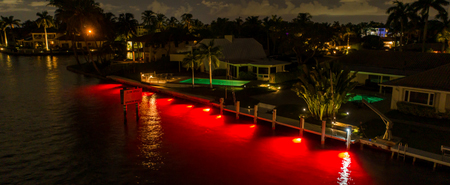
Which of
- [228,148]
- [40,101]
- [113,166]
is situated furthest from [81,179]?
[40,101]

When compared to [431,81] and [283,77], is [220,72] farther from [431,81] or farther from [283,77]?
[431,81]

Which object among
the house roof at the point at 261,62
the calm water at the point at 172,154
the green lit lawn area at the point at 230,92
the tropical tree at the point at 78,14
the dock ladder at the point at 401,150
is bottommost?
the calm water at the point at 172,154

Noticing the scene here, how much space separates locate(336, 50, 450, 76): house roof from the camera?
32.7m

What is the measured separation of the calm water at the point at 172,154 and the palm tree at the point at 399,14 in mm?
51135

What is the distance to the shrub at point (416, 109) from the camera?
878 inches

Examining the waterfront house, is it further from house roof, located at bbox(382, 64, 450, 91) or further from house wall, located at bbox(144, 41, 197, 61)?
house roof, located at bbox(382, 64, 450, 91)

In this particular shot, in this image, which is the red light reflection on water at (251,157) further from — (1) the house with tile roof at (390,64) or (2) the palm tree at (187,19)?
(2) the palm tree at (187,19)

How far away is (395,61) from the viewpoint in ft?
116

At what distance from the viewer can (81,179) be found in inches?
614

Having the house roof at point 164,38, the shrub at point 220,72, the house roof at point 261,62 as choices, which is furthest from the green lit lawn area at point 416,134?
the house roof at point 164,38

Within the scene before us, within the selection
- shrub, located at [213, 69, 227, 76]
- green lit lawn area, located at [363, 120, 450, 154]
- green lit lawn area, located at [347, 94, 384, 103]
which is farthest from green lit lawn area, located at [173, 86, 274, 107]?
green lit lawn area, located at [363, 120, 450, 154]

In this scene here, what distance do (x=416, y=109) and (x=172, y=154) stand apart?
727 inches

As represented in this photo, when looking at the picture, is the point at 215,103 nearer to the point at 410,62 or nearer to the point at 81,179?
the point at 81,179

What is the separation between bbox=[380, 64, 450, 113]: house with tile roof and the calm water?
8.38 m
